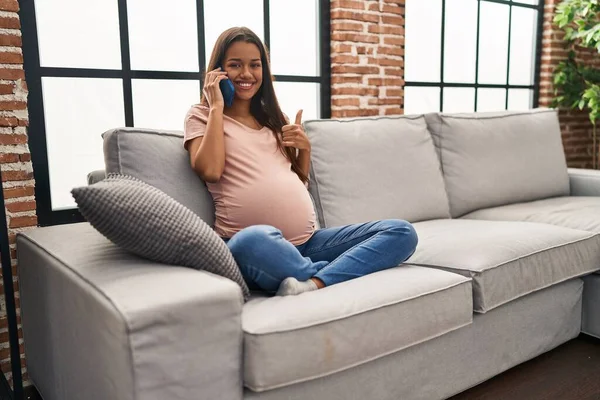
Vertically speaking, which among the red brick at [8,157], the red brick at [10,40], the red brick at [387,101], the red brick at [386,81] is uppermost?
the red brick at [10,40]

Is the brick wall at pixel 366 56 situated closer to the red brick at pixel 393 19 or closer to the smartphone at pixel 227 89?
the red brick at pixel 393 19

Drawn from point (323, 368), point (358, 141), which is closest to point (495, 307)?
point (323, 368)

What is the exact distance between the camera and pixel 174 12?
98.3 inches

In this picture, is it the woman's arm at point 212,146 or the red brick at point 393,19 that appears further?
the red brick at point 393,19

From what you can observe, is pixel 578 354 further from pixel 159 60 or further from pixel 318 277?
pixel 159 60

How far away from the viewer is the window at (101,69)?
2.13 metres

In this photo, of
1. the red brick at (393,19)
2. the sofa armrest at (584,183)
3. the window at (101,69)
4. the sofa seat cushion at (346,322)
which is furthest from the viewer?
the red brick at (393,19)

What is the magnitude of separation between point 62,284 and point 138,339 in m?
0.42

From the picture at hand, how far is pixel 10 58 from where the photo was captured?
6.23 ft

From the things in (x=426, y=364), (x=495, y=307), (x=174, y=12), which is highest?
(x=174, y=12)

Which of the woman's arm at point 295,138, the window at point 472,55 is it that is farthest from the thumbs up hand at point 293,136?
the window at point 472,55

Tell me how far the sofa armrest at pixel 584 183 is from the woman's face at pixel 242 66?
2001 mm

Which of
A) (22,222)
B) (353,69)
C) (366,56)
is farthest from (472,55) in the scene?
(22,222)

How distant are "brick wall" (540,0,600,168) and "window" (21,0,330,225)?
238 centimetres
